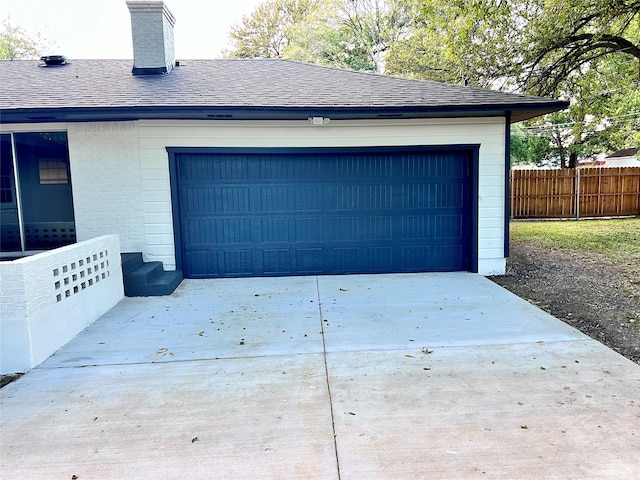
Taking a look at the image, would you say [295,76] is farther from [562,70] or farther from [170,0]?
[562,70]

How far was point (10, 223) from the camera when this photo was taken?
6844 millimetres

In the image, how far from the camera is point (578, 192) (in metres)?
15.1

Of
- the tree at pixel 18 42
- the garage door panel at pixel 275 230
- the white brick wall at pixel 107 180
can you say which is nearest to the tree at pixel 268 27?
the tree at pixel 18 42

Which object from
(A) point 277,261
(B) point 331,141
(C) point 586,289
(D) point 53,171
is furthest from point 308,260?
(D) point 53,171

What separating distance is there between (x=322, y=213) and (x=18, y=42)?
2661cm

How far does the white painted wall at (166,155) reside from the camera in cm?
667

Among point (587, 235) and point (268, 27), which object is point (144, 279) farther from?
point (268, 27)

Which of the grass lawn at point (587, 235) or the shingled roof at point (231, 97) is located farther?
the grass lawn at point (587, 235)

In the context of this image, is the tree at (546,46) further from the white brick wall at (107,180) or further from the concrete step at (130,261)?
the concrete step at (130,261)

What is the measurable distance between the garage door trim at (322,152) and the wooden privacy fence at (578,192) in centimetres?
919

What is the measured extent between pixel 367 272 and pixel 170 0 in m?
6.38

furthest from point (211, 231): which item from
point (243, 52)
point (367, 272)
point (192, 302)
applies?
point (243, 52)

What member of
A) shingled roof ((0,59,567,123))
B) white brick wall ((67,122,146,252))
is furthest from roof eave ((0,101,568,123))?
white brick wall ((67,122,146,252))

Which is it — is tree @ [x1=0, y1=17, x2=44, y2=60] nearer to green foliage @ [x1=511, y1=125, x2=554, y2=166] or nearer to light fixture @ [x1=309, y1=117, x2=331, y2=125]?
light fixture @ [x1=309, y1=117, x2=331, y2=125]
